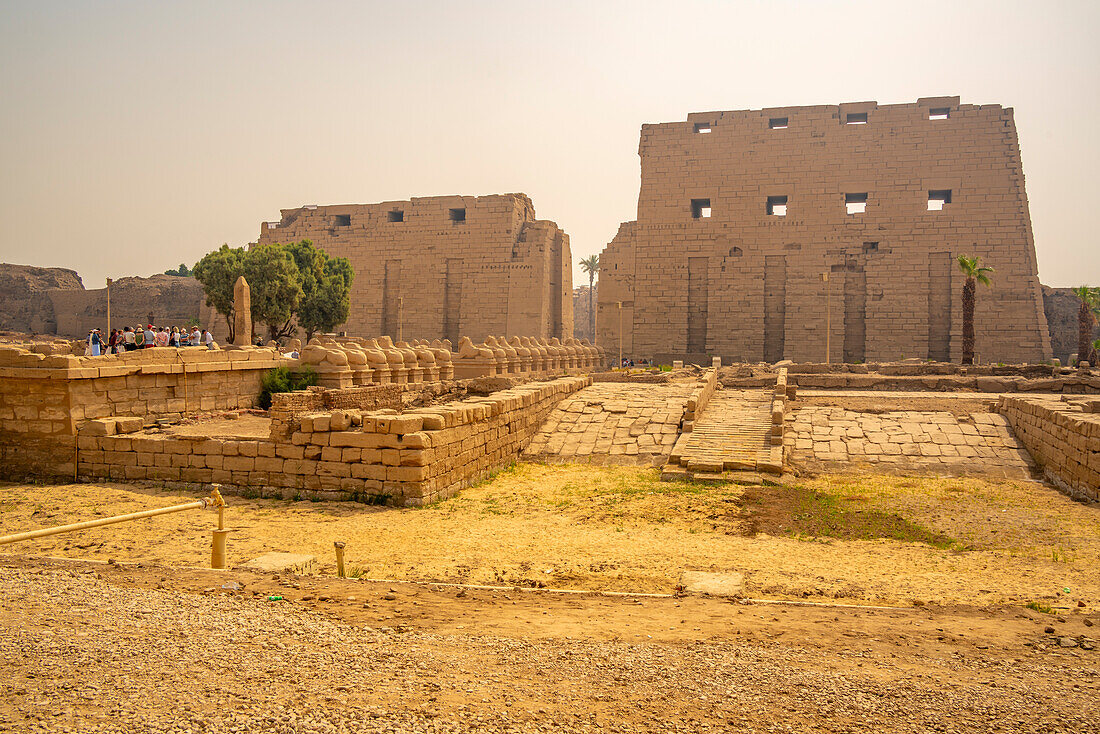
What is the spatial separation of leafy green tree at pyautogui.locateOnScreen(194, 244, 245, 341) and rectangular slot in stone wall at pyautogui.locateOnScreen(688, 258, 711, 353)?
18.9 meters

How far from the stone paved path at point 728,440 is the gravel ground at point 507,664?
544cm

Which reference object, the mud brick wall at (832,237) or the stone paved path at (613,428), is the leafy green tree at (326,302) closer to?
the mud brick wall at (832,237)

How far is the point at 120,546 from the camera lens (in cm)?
653

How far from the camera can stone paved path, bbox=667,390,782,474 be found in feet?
33.5

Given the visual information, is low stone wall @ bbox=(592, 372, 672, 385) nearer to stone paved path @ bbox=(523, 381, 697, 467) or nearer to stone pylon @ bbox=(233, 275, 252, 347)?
stone paved path @ bbox=(523, 381, 697, 467)

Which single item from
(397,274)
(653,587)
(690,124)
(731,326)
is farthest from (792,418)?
(397,274)

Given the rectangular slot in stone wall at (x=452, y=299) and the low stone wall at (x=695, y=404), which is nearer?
the low stone wall at (x=695, y=404)

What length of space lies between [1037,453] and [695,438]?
4815 mm

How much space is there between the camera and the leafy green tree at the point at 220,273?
1170 inches

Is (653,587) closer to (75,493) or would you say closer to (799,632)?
(799,632)

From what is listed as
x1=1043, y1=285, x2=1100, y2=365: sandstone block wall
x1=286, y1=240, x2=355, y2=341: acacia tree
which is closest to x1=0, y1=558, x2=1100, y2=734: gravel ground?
x1=286, y1=240, x2=355, y2=341: acacia tree

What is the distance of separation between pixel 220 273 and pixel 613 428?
23123mm

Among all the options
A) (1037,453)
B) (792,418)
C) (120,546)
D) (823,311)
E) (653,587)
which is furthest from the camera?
(823,311)

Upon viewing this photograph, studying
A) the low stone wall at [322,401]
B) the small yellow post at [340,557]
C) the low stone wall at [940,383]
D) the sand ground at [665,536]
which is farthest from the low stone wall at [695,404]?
the small yellow post at [340,557]
